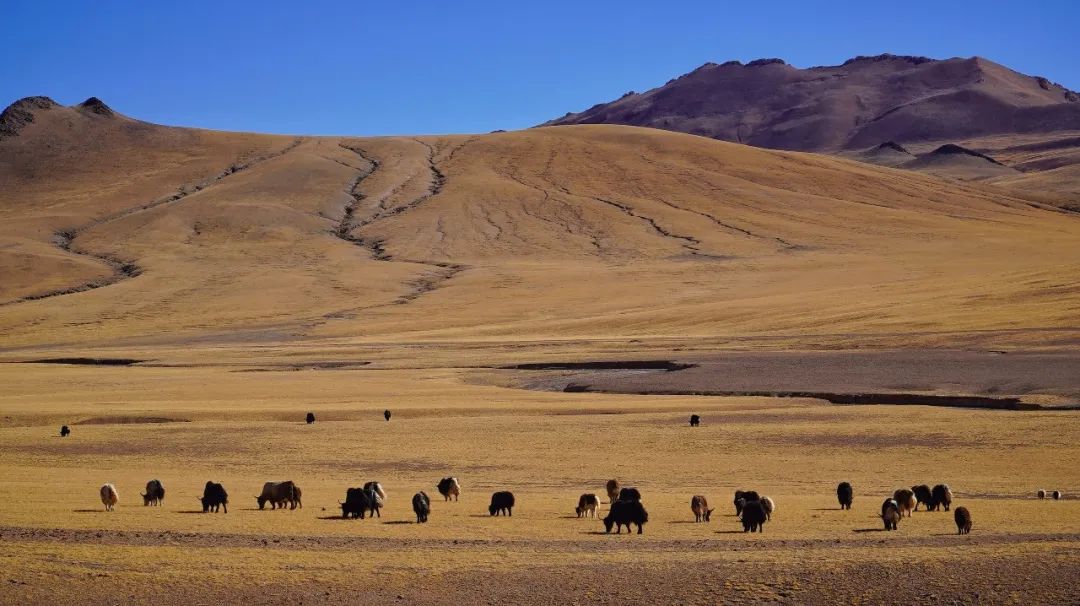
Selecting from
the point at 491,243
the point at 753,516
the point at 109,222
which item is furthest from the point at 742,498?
the point at 109,222

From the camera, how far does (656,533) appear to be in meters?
17.1

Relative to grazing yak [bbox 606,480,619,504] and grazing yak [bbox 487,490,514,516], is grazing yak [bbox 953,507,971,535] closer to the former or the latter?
grazing yak [bbox 606,480,619,504]

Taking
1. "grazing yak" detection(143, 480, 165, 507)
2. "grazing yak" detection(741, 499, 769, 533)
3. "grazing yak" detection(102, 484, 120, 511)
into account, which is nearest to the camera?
"grazing yak" detection(741, 499, 769, 533)

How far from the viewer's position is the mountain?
232ft

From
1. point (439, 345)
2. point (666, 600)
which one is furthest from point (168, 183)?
point (666, 600)

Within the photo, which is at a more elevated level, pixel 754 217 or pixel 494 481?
pixel 754 217

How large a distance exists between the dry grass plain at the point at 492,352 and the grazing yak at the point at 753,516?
425mm

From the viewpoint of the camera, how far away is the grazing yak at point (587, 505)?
60.6 feet

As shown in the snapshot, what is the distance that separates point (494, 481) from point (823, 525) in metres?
8.22

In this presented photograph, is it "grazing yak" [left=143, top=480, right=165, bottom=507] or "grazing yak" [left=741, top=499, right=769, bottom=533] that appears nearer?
"grazing yak" [left=741, top=499, right=769, bottom=533]

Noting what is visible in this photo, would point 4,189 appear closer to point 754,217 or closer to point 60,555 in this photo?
point 754,217

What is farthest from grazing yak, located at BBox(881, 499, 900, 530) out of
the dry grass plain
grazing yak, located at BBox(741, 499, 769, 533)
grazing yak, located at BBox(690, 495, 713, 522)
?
grazing yak, located at BBox(690, 495, 713, 522)

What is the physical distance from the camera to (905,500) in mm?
18516

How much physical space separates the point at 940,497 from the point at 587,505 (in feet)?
21.3
